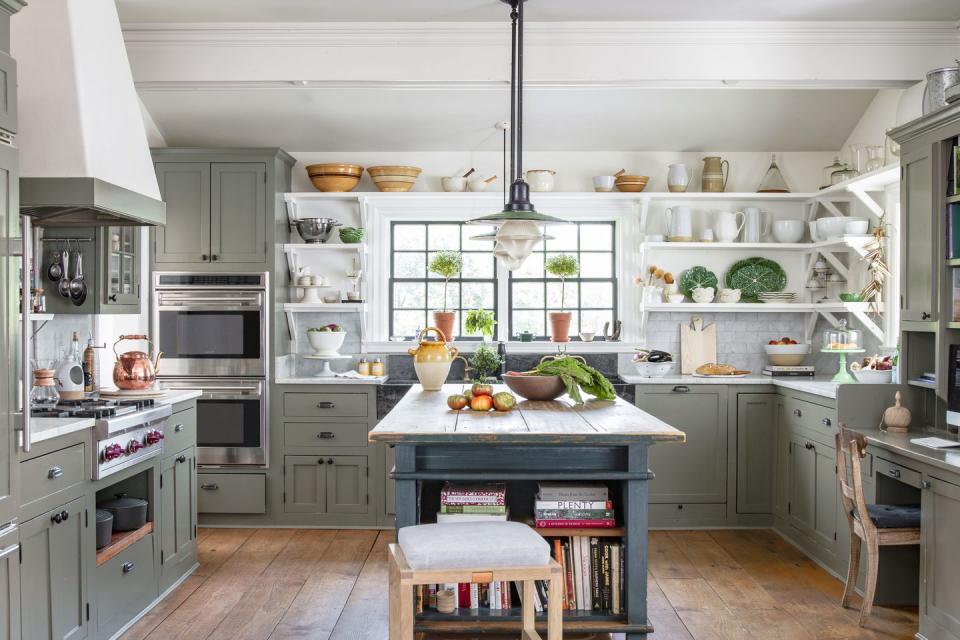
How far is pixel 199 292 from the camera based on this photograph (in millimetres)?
5613

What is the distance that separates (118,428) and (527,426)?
5.90ft

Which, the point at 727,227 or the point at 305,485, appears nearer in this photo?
the point at 305,485

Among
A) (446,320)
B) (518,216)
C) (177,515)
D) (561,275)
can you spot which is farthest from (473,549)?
(561,275)

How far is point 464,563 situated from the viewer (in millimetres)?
2645

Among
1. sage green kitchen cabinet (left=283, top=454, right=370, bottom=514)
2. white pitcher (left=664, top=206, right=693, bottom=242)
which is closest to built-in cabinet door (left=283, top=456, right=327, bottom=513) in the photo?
sage green kitchen cabinet (left=283, top=454, right=370, bottom=514)

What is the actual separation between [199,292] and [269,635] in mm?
2699

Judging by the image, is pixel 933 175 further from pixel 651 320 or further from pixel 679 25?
pixel 651 320

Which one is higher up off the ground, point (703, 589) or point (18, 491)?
point (18, 491)

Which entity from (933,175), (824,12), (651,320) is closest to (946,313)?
(933,175)

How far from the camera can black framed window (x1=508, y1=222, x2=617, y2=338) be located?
625 centimetres

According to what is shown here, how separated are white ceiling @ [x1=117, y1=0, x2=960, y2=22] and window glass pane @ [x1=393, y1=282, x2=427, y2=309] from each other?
2.25 m

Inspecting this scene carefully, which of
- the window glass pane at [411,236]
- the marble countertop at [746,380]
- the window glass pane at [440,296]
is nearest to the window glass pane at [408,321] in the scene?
the window glass pane at [440,296]

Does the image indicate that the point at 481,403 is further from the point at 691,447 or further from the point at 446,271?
the point at 446,271

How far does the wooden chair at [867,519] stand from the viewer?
12.2ft
